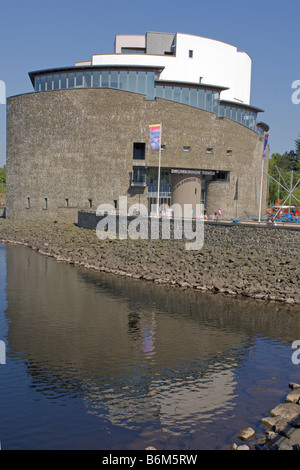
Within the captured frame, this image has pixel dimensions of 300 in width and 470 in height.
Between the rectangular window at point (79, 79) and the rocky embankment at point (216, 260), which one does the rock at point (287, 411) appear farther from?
the rectangular window at point (79, 79)

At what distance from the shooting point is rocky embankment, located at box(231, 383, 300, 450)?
392 inches

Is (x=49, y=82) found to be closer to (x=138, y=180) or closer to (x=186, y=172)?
(x=138, y=180)

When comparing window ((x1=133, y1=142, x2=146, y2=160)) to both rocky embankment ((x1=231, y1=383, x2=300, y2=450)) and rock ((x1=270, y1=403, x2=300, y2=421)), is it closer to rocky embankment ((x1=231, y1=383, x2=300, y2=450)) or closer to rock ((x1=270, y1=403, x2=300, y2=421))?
rocky embankment ((x1=231, y1=383, x2=300, y2=450))

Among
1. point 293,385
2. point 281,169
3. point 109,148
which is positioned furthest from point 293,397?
point 281,169

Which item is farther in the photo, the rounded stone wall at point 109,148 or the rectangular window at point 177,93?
the rectangular window at point 177,93

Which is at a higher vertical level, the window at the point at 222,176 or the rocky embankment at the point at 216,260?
the window at the point at 222,176

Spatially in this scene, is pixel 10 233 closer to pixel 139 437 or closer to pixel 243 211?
pixel 243 211

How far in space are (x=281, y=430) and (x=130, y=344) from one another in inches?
310

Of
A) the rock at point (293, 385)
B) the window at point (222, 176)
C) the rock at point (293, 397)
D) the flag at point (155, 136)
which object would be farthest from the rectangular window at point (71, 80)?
the rock at point (293, 397)

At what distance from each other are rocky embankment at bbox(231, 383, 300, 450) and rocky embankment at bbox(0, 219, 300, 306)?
13756 millimetres

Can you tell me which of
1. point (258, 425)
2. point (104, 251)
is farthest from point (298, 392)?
point (104, 251)

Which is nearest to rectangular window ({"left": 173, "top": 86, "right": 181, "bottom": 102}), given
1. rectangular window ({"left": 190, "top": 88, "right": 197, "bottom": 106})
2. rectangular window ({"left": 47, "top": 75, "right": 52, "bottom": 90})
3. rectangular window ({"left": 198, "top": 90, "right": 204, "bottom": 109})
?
rectangular window ({"left": 190, "top": 88, "right": 197, "bottom": 106})

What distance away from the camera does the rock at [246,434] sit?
1073 centimetres
